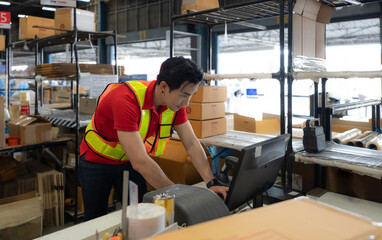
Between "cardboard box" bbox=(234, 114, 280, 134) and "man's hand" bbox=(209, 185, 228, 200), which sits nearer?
"man's hand" bbox=(209, 185, 228, 200)

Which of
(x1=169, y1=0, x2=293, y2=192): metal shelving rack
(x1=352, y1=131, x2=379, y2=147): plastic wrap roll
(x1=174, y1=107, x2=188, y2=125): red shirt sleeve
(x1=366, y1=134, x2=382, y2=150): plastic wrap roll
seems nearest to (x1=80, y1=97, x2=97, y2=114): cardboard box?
(x1=169, y1=0, x2=293, y2=192): metal shelving rack

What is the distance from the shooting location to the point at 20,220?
3.17 m

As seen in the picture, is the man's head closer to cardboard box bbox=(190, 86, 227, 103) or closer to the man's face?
the man's face

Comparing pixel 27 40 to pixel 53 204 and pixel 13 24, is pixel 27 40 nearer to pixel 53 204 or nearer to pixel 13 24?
pixel 53 204

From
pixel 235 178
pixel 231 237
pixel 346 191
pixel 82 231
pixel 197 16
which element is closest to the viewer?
pixel 231 237

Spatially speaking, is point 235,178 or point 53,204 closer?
point 235,178

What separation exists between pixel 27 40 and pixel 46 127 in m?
2.50

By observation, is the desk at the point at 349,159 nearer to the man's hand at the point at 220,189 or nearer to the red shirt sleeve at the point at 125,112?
the man's hand at the point at 220,189

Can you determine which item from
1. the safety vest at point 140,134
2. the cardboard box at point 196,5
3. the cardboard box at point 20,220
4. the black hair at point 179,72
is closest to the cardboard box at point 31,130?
the cardboard box at point 20,220

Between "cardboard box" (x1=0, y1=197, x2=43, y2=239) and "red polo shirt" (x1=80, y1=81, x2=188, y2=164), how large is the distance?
1389 millimetres

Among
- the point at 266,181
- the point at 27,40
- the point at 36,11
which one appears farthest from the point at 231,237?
the point at 36,11

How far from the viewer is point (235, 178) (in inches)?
55.9

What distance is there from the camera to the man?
5.96 feet

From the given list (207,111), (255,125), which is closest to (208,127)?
(207,111)
